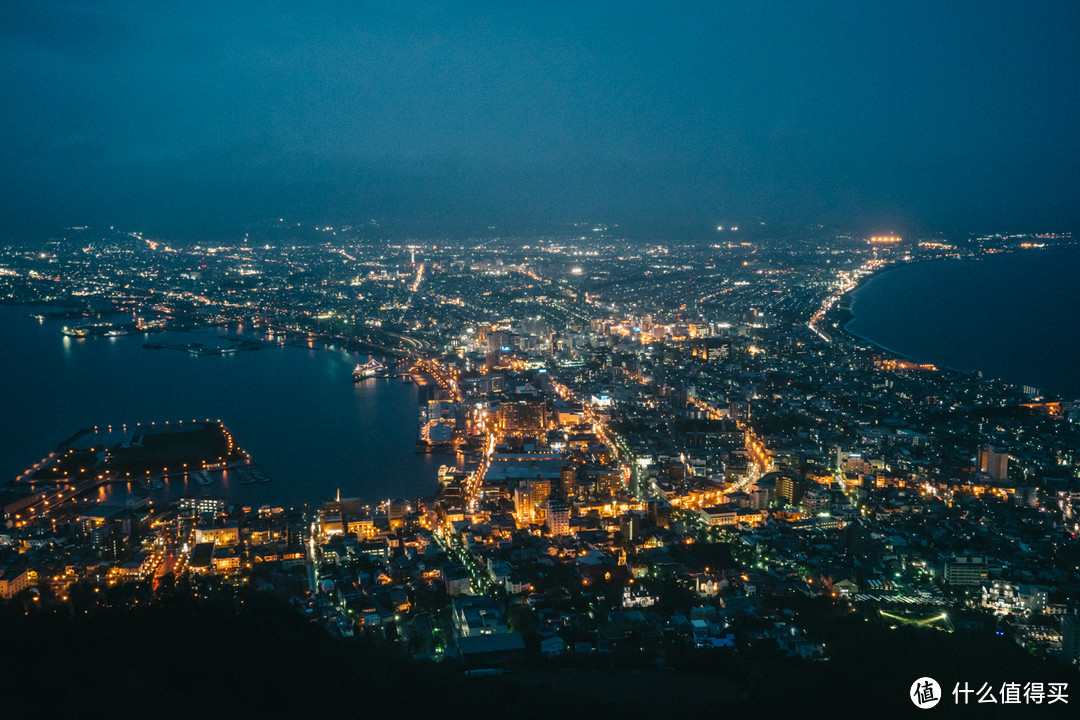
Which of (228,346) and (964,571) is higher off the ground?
(228,346)

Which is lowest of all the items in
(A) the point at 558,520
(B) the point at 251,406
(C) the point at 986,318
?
(A) the point at 558,520

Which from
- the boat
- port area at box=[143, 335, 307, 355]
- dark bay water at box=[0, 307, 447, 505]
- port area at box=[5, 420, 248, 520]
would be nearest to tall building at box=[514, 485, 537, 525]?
dark bay water at box=[0, 307, 447, 505]

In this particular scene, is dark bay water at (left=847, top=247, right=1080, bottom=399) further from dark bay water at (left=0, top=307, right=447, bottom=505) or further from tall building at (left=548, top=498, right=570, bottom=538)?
dark bay water at (left=0, top=307, right=447, bottom=505)

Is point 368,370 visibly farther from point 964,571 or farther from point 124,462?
point 964,571

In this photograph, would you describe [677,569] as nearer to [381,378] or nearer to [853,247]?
[381,378]

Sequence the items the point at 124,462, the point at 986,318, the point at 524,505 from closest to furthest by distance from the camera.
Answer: the point at 524,505 → the point at 124,462 → the point at 986,318

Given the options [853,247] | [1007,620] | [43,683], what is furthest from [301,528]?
[853,247]

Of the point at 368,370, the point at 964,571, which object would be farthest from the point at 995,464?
the point at 368,370
